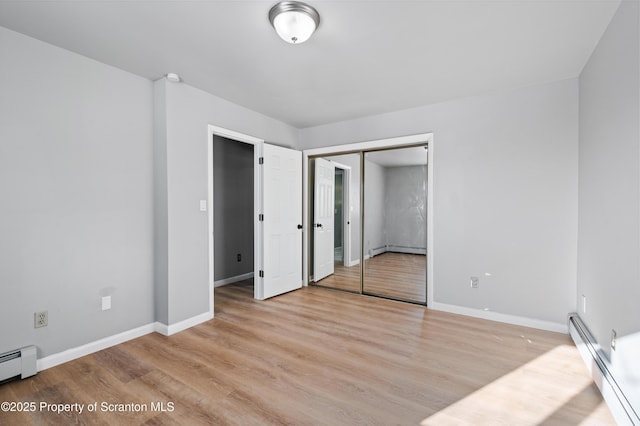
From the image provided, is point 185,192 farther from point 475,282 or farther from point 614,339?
point 614,339

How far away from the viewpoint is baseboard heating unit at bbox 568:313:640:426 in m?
1.58

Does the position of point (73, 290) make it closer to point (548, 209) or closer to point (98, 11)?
point (98, 11)

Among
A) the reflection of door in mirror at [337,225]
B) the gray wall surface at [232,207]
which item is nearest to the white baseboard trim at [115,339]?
the gray wall surface at [232,207]

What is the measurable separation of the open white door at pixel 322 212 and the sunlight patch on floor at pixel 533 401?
2947 millimetres

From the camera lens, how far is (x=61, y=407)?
182cm

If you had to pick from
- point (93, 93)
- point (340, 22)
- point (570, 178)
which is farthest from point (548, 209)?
point (93, 93)

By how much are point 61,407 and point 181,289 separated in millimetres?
1271

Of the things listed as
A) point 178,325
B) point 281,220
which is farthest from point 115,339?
point 281,220

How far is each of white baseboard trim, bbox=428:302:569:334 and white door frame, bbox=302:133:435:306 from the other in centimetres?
17

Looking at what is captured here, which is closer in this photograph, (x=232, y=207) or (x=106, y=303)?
(x=106, y=303)

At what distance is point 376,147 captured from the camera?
3.97 meters

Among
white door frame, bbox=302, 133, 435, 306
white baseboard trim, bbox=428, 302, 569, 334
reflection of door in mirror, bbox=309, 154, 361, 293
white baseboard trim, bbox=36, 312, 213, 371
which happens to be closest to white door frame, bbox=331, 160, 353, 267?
reflection of door in mirror, bbox=309, 154, 361, 293

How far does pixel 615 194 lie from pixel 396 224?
246 centimetres

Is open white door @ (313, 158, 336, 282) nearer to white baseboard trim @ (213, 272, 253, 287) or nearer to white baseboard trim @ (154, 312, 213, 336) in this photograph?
white baseboard trim @ (213, 272, 253, 287)
